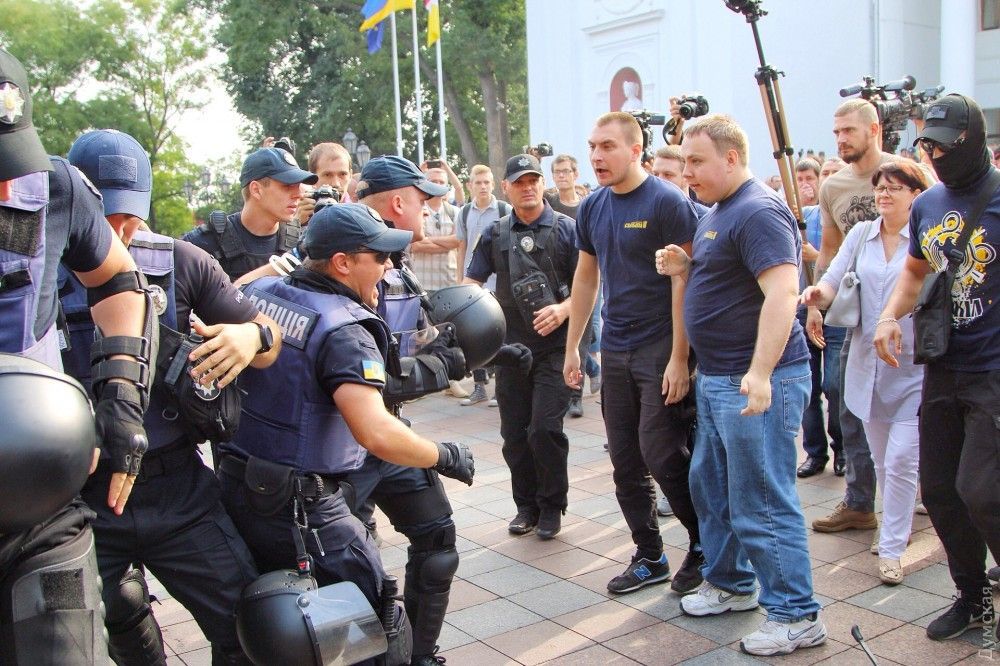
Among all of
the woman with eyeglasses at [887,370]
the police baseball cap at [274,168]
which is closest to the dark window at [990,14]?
the woman with eyeglasses at [887,370]

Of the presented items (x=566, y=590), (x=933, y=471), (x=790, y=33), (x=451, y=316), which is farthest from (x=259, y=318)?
(x=790, y=33)

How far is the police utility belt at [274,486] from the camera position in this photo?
3.02 m

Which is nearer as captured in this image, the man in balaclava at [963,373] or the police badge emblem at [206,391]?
the police badge emblem at [206,391]

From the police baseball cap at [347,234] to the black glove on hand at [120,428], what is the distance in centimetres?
86

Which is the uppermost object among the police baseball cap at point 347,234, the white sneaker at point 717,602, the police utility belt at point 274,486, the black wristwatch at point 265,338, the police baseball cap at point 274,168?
the police baseball cap at point 274,168

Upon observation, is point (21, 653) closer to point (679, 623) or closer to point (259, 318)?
point (259, 318)

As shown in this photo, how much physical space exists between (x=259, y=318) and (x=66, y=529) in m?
0.94

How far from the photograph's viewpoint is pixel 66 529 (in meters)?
2.44

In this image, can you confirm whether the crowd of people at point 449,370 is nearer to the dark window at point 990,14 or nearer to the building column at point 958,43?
the building column at point 958,43

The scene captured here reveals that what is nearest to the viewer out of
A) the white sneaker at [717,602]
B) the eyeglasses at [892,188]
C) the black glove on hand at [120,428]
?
the black glove on hand at [120,428]

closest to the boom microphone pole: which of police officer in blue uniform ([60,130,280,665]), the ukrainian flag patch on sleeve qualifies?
the ukrainian flag patch on sleeve

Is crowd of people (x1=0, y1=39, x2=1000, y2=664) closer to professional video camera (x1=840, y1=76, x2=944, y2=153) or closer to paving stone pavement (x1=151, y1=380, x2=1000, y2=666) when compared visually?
paving stone pavement (x1=151, y1=380, x2=1000, y2=666)

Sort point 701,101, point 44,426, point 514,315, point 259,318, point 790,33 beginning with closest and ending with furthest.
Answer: point 44,426 → point 259,318 → point 514,315 → point 701,101 → point 790,33

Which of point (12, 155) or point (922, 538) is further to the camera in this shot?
point (922, 538)
